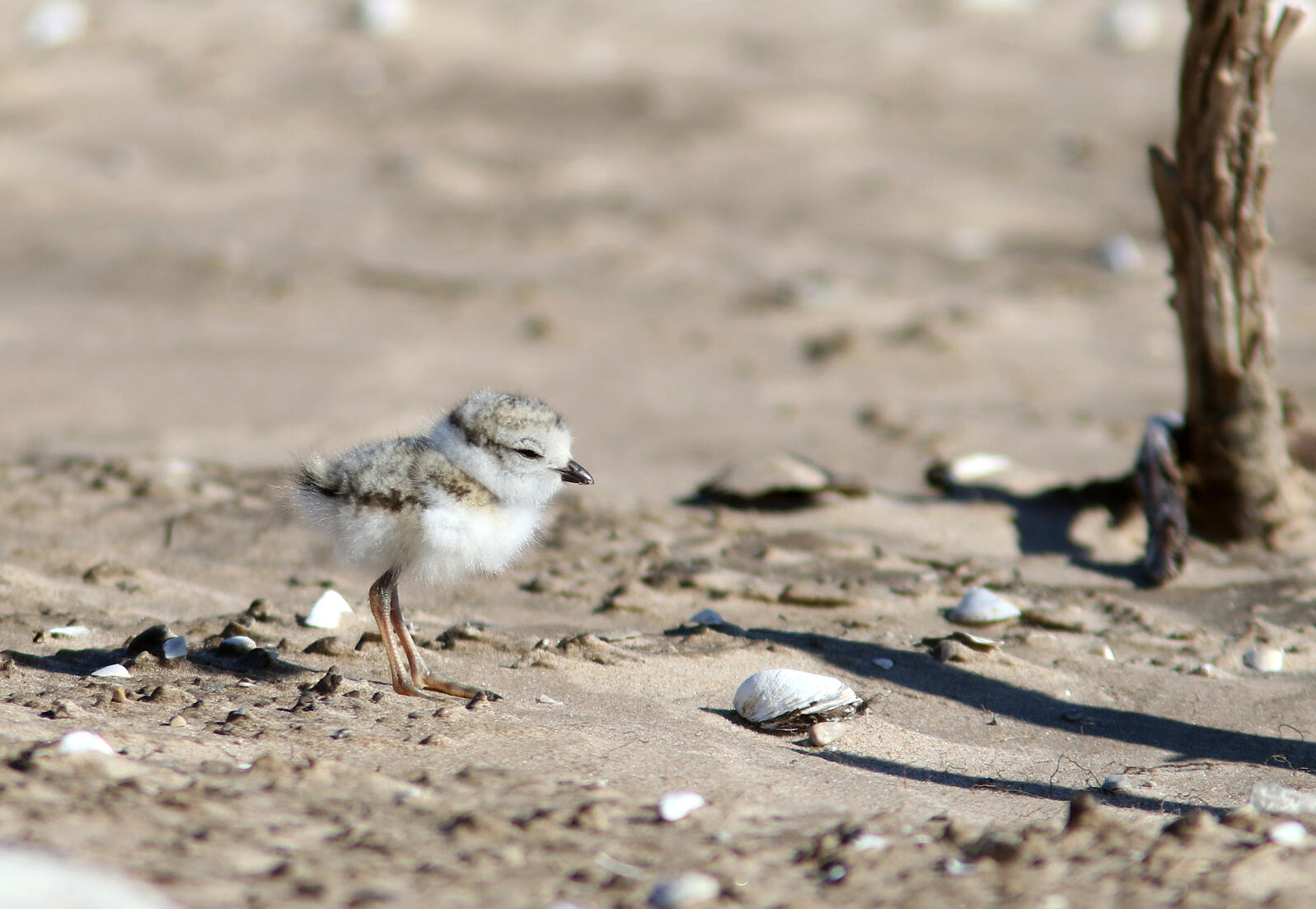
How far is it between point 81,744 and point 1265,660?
3561 millimetres

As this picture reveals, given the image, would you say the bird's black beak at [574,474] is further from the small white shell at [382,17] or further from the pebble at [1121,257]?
the small white shell at [382,17]

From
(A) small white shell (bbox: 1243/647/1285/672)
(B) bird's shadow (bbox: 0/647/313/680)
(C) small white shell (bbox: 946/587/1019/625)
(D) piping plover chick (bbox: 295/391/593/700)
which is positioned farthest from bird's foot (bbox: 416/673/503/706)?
(A) small white shell (bbox: 1243/647/1285/672)

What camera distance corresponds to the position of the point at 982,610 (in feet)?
15.4

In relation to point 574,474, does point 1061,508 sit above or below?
below

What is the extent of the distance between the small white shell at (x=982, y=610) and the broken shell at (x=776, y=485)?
1208 millimetres

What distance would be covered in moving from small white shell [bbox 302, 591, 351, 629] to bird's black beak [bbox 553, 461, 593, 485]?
3.09 feet

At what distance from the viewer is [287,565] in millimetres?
5160

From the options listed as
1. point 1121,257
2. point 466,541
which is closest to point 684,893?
point 466,541

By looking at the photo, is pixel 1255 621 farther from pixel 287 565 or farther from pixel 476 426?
pixel 287 565

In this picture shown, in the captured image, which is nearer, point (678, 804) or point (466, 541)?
point (678, 804)

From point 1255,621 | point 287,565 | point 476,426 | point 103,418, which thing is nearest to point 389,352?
point 103,418

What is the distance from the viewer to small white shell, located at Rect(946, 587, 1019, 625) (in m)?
4.67

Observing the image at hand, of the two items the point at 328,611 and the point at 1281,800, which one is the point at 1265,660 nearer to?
the point at 1281,800

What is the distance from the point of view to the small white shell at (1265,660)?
4.32 meters
